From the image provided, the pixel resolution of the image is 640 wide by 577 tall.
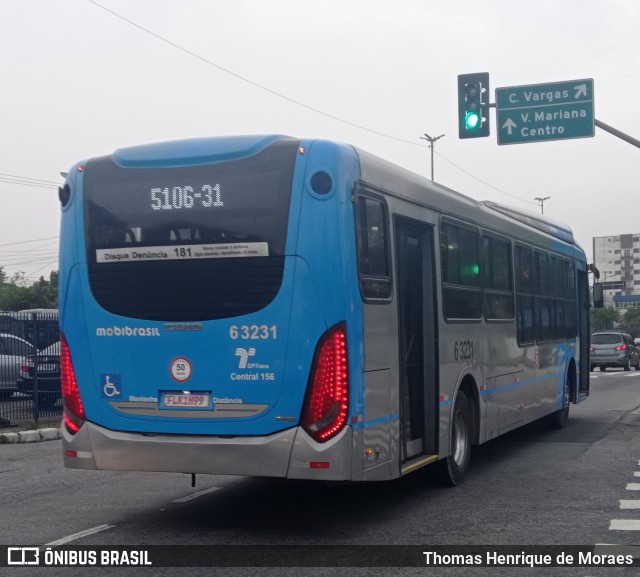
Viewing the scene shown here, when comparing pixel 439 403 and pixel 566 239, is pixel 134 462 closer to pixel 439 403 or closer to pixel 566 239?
pixel 439 403

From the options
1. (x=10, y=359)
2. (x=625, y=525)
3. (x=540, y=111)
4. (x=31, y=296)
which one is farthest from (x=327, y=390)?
(x=31, y=296)

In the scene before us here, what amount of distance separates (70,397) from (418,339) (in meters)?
3.26

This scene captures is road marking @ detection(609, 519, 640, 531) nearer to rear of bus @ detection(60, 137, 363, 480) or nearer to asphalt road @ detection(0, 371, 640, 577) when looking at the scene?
asphalt road @ detection(0, 371, 640, 577)

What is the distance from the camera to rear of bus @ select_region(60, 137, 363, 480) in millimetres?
7355

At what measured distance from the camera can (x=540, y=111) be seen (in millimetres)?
20641

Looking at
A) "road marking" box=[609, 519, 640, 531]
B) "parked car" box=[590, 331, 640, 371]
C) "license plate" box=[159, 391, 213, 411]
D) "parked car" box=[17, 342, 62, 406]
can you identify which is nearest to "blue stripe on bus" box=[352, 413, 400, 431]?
"license plate" box=[159, 391, 213, 411]

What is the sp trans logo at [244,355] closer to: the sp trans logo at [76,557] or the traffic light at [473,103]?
the sp trans logo at [76,557]

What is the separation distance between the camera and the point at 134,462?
25.5ft

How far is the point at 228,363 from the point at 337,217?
1386 mm

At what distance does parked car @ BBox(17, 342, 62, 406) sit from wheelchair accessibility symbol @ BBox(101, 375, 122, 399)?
30.9 ft

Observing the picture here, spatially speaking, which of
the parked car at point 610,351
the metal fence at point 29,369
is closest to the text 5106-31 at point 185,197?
the metal fence at point 29,369

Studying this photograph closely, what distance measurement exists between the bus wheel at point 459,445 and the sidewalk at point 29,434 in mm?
7732

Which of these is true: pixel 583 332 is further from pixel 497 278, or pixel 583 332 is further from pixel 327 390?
pixel 327 390

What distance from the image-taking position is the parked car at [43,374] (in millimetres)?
16938
